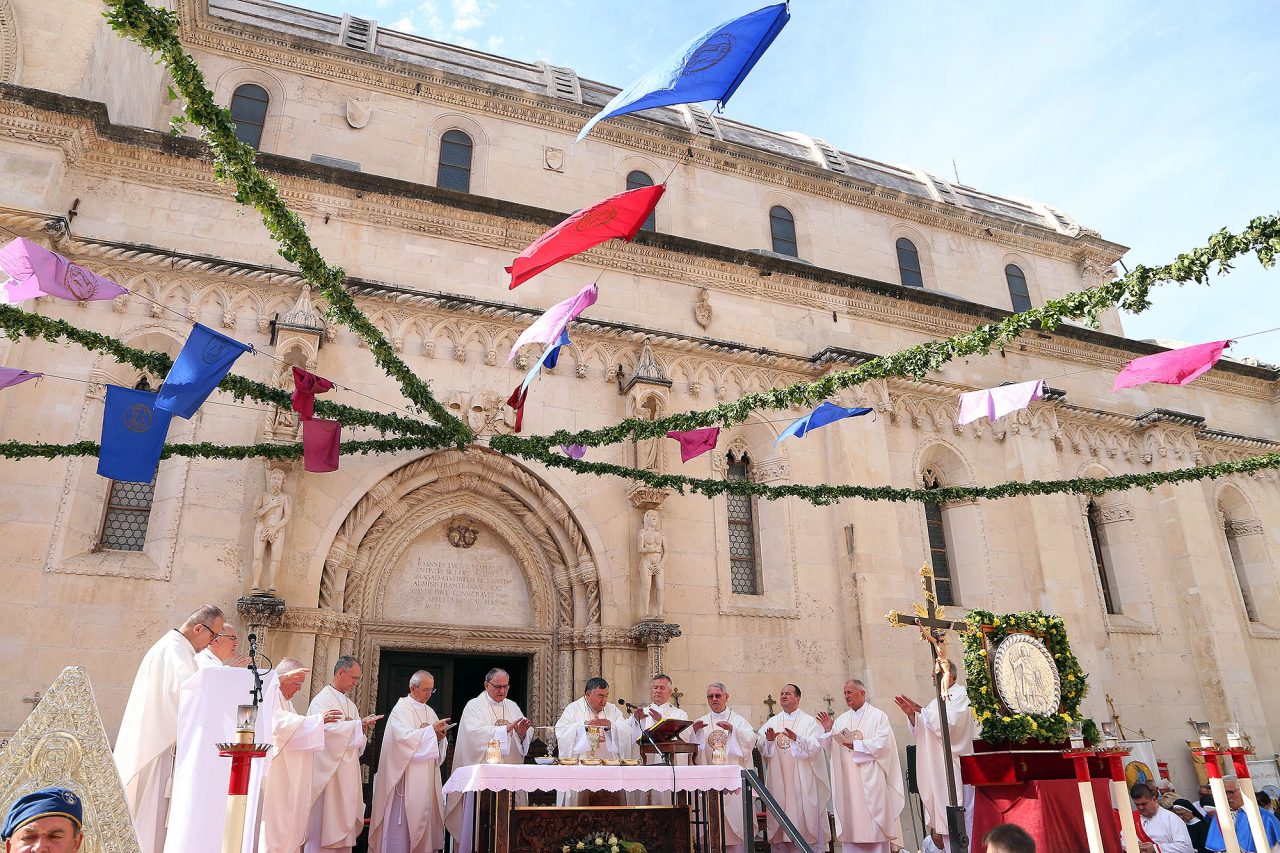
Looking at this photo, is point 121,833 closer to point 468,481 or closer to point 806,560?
point 468,481

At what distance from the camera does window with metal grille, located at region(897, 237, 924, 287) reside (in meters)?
19.0

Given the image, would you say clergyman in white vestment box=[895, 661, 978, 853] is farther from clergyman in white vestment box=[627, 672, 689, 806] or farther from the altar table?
the altar table

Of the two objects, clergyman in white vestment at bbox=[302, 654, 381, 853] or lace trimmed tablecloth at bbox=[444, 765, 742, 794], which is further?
clergyman in white vestment at bbox=[302, 654, 381, 853]

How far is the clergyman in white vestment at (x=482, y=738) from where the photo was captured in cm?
919

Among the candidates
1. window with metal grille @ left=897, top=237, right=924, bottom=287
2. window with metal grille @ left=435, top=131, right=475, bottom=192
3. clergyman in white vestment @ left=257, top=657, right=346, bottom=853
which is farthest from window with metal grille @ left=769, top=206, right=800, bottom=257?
clergyman in white vestment @ left=257, top=657, right=346, bottom=853

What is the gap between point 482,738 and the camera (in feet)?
31.4

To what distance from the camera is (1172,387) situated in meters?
19.4

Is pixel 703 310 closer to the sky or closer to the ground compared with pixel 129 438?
closer to the sky

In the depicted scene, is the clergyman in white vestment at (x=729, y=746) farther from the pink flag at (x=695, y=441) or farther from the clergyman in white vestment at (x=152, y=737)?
the clergyman in white vestment at (x=152, y=737)

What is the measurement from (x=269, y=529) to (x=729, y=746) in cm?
630

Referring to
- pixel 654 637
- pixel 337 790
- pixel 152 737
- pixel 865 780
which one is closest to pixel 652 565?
pixel 654 637

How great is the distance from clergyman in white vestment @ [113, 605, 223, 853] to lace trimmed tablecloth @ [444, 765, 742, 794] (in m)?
2.37

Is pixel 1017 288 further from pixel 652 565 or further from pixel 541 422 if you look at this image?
pixel 541 422

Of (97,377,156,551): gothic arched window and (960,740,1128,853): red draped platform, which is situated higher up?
(97,377,156,551): gothic arched window
